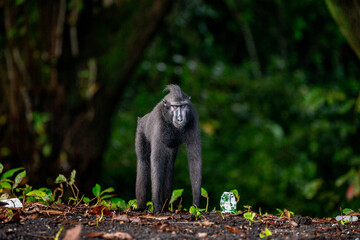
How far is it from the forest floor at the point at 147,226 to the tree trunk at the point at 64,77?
2.62 meters

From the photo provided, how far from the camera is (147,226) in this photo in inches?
139

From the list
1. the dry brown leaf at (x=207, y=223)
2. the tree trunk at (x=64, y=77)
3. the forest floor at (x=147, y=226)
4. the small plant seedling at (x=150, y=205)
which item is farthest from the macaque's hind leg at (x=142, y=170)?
the tree trunk at (x=64, y=77)

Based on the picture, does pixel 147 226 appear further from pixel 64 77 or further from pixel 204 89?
pixel 204 89

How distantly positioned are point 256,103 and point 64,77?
6.54 meters

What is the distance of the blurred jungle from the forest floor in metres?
1.04

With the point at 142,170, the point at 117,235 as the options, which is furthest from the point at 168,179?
the point at 117,235

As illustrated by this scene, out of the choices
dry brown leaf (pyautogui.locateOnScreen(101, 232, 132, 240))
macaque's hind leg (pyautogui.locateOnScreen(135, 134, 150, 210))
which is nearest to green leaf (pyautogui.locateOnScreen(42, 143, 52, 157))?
macaque's hind leg (pyautogui.locateOnScreen(135, 134, 150, 210))

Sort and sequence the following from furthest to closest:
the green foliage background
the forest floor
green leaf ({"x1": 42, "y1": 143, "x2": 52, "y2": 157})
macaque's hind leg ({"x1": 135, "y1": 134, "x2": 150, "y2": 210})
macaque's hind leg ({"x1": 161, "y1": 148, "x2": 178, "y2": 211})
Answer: the green foliage background
green leaf ({"x1": 42, "y1": 143, "x2": 52, "y2": 157})
macaque's hind leg ({"x1": 135, "y1": 134, "x2": 150, "y2": 210})
macaque's hind leg ({"x1": 161, "y1": 148, "x2": 178, "y2": 211})
the forest floor

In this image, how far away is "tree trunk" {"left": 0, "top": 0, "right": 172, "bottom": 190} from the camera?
668cm

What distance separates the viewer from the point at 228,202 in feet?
Answer: 13.9

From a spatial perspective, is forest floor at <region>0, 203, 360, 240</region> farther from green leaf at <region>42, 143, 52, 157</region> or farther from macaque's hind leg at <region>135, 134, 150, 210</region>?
green leaf at <region>42, 143, 52, 157</region>

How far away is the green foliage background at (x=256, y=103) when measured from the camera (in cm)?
1051

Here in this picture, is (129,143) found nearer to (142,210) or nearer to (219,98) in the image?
(219,98)

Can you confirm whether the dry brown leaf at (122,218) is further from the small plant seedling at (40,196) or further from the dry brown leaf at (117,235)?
the small plant seedling at (40,196)
